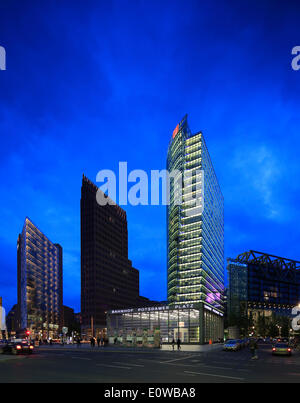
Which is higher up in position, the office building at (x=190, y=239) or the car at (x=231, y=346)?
the office building at (x=190, y=239)

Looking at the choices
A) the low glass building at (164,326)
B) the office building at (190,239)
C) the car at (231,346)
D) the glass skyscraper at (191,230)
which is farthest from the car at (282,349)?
the glass skyscraper at (191,230)

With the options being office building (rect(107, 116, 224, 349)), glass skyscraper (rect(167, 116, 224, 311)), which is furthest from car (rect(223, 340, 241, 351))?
glass skyscraper (rect(167, 116, 224, 311))

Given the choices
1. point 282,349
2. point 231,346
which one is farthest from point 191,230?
point 282,349

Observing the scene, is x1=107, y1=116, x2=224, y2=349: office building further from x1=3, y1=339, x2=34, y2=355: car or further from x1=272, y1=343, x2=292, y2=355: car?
x1=272, y1=343, x2=292, y2=355: car

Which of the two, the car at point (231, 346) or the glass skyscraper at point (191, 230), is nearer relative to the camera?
the car at point (231, 346)

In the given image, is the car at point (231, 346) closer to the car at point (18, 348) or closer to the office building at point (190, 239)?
the car at point (18, 348)

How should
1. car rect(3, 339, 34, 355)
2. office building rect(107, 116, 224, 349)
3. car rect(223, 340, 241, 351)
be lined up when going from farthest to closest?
office building rect(107, 116, 224, 349) < car rect(223, 340, 241, 351) < car rect(3, 339, 34, 355)

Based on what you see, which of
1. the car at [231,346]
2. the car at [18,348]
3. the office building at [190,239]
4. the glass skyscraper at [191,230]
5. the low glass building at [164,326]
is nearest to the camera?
the car at [18,348]

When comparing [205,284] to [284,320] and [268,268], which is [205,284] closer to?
[284,320]

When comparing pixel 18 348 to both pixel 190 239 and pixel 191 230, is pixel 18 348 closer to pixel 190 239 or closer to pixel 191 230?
pixel 190 239
